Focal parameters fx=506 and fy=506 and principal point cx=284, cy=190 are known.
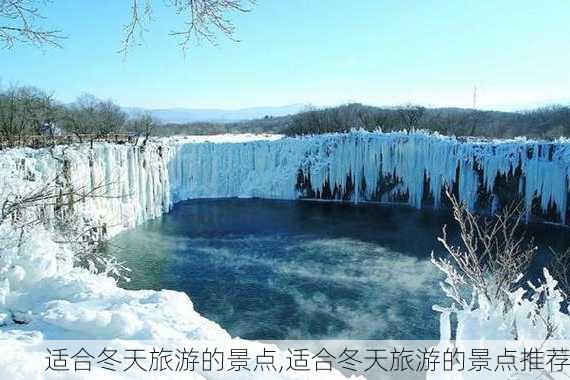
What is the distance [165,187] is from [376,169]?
9.92 metres

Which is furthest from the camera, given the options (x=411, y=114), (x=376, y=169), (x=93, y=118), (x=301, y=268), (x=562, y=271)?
(x=411, y=114)

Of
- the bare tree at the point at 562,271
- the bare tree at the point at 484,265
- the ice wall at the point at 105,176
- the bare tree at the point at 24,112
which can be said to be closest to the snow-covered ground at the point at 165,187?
the ice wall at the point at 105,176

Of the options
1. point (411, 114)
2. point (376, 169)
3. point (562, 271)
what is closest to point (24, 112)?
point (376, 169)

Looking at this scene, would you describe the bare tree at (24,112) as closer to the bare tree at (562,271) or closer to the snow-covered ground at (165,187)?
the snow-covered ground at (165,187)

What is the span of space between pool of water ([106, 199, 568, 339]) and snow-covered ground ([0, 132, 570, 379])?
184 centimetres

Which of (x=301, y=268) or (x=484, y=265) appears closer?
(x=484, y=265)

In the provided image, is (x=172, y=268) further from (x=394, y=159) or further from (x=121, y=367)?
(x=394, y=159)

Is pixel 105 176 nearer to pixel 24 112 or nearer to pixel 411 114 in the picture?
pixel 24 112

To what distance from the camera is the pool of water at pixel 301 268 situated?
9.55 meters

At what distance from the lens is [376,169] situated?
79.8 ft

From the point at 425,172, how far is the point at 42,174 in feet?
52.4

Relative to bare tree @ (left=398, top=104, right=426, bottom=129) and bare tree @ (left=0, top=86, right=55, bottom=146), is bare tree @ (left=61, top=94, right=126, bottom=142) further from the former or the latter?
bare tree @ (left=398, top=104, right=426, bottom=129)

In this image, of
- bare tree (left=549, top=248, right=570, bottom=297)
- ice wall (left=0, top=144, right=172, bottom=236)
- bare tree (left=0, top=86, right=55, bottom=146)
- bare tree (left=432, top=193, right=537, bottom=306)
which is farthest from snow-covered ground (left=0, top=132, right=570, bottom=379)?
bare tree (left=0, top=86, right=55, bottom=146)

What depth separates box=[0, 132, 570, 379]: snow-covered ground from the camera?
12.7 feet
